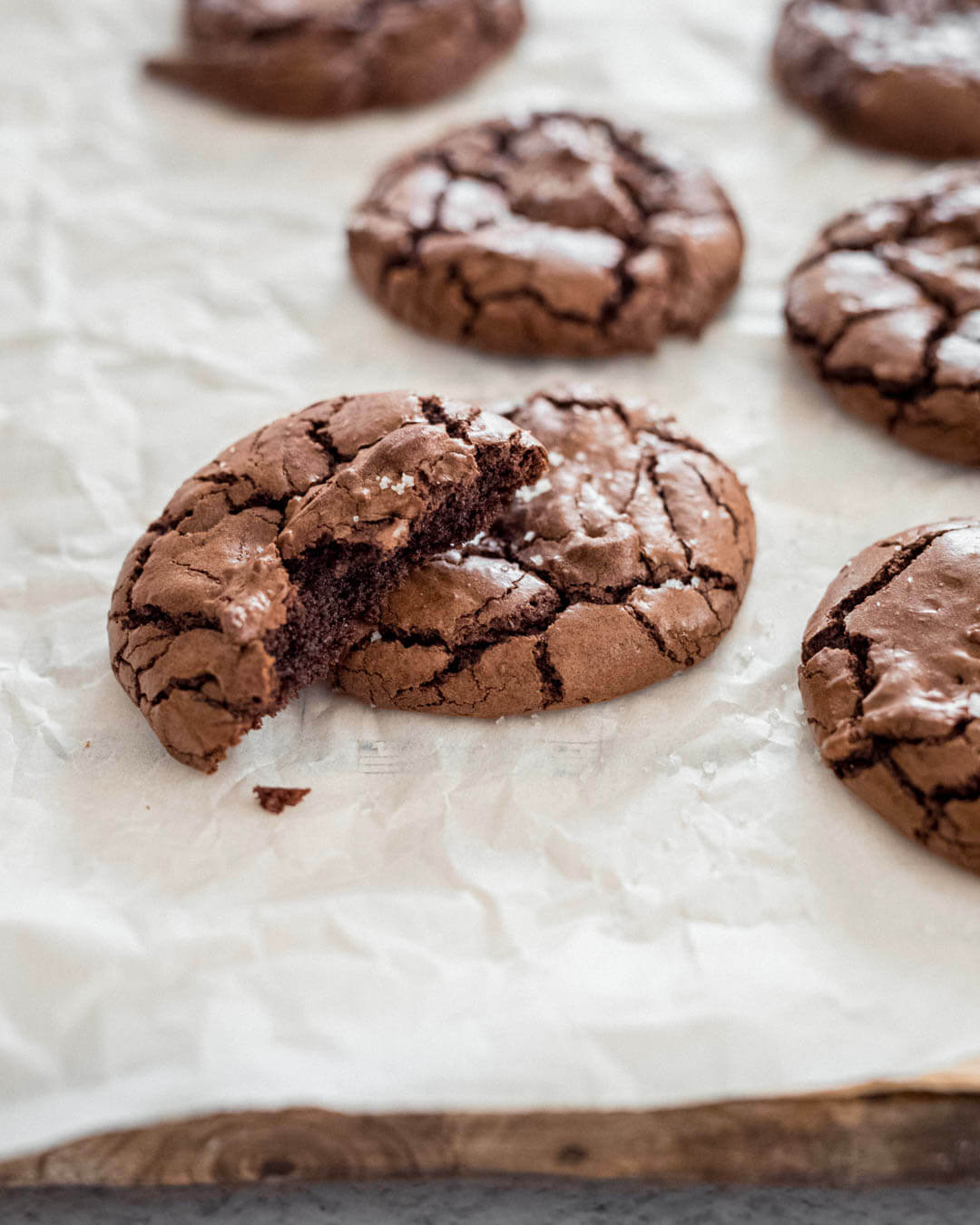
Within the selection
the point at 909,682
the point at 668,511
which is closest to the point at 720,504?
the point at 668,511

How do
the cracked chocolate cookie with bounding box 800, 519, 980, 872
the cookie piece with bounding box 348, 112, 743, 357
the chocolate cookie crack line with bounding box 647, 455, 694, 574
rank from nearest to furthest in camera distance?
the cracked chocolate cookie with bounding box 800, 519, 980, 872
the chocolate cookie crack line with bounding box 647, 455, 694, 574
the cookie piece with bounding box 348, 112, 743, 357

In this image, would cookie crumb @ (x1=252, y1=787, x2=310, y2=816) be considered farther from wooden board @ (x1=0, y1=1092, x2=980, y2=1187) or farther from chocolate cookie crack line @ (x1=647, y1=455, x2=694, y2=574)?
chocolate cookie crack line @ (x1=647, y1=455, x2=694, y2=574)

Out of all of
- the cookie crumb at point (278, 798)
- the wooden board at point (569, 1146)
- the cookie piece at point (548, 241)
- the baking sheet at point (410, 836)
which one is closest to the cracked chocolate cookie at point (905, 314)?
the baking sheet at point (410, 836)

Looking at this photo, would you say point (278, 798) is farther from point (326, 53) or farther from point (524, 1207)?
point (326, 53)

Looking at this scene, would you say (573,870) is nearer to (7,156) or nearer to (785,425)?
(785,425)

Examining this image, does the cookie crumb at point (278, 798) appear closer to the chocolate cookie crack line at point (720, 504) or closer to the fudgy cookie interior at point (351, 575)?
the fudgy cookie interior at point (351, 575)

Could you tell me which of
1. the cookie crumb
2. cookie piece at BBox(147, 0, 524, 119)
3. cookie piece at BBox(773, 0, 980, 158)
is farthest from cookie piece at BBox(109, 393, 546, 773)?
cookie piece at BBox(773, 0, 980, 158)

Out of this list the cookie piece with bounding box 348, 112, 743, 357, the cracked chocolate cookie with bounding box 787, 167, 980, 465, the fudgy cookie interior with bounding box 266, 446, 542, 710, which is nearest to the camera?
the fudgy cookie interior with bounding box 266, 446, 542, 710

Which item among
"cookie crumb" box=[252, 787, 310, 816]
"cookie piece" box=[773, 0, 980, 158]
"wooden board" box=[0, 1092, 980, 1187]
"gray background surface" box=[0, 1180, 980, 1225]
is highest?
"cookie piece" box=[773, 0, 980, 158]
